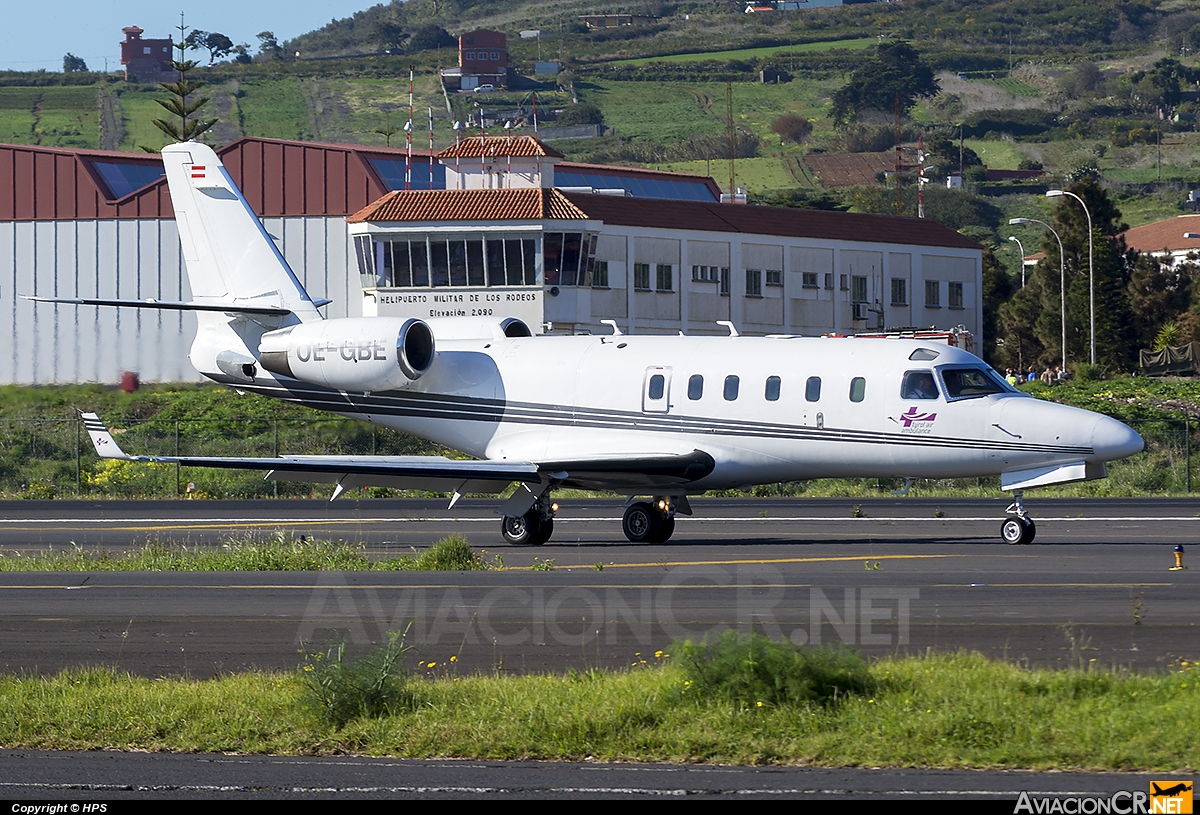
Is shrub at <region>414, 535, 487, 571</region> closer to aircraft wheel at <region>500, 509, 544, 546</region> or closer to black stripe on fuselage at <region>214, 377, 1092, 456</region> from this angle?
aircraft wheel at <region>500, 509, 544, 546</region>

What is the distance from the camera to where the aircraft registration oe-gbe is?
23109 millimetres

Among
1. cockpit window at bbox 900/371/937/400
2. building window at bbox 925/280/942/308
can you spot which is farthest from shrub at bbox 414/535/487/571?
building window at bbox 925/280/942/308

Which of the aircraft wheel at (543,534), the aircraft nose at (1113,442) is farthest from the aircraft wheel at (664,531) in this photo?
the aircraft nose at (1113,442)

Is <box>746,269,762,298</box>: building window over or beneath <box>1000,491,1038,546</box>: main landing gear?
over

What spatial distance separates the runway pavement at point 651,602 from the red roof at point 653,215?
34.0 m

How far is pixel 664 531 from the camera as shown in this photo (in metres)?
25.2

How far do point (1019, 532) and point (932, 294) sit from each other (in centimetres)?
5540

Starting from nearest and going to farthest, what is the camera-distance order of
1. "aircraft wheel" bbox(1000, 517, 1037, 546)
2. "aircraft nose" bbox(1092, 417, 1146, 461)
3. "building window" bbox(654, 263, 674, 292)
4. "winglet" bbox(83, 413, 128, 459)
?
"aircraft nose" bbox(1092, 417, 1146, 461) < "aircraft wheel" bbox(1000, 517, 1037, 546) < "winglet" bbox(83, 413, 128, 459) < "building window" bbox(654, 263, 674, 292)

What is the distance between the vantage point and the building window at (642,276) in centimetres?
6638

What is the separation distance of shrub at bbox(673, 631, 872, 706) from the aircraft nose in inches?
473

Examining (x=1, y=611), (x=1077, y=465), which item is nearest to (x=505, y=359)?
(x=1077, y=465)

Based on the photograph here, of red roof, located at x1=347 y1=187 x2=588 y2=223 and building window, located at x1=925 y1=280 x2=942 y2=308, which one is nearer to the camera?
red roof, located at x1=347 y1=187 x2=588 y2=223

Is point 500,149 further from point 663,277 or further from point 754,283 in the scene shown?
point 754,283

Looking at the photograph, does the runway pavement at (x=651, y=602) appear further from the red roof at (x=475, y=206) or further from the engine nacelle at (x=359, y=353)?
the red roof at (x=475, y=206)
